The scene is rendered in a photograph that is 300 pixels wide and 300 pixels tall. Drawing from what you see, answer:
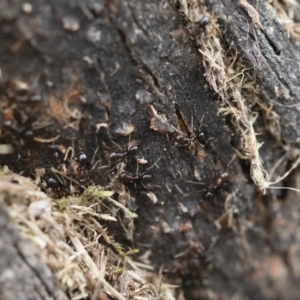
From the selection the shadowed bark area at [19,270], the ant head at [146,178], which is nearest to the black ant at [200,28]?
the ant head at [146,178]

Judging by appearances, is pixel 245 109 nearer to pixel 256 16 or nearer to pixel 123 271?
pixel 256 16

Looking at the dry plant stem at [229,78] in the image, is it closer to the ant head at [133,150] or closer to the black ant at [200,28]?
the black ant at [200,28]

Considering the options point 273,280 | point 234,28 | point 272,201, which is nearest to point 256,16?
point 234,28

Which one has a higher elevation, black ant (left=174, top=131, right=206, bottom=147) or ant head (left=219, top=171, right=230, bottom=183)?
black ant (left=174, top=131, right=206, bottom=147)

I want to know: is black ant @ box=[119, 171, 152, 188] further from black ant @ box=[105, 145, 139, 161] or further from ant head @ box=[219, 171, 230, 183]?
ant head @ box=[219, 171, 230, 183]

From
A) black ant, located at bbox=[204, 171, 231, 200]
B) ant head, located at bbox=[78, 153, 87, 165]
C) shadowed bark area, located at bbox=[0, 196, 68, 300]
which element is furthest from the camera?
black ant, located at bbox=[204, 171, 231, 200]

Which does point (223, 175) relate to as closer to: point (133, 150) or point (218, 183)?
point (218, 183)

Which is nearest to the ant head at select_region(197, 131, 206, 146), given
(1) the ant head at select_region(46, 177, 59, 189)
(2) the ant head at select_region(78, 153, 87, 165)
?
(2) the ant head at select_region(78, 153, 87, 165)
